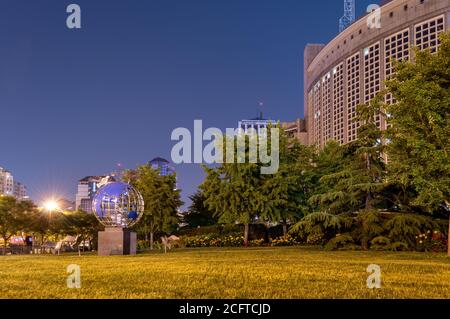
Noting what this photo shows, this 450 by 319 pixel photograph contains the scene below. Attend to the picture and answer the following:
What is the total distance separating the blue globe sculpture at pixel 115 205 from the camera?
2339cm

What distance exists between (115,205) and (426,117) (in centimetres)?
1379

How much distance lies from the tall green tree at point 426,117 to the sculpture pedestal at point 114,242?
40.4 feet

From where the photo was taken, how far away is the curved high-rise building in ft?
231

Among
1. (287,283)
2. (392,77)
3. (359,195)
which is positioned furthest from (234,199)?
(287,283)

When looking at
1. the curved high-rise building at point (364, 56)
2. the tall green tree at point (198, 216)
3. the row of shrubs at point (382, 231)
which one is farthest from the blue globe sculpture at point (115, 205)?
the curved high-rise building at point (364, 56)

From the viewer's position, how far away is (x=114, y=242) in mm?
23031

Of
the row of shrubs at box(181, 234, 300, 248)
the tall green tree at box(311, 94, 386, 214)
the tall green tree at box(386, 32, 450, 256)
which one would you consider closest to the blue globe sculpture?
the tall green tree at box(311, 94, 386, 214)

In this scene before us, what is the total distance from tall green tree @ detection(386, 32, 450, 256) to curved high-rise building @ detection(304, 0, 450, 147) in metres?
41.8

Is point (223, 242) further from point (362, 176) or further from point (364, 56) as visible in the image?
point (364, 56)

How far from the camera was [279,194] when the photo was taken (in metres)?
33.7

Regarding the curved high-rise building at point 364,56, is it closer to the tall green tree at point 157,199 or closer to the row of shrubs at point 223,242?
Result: the row of shrubs at point 223,242

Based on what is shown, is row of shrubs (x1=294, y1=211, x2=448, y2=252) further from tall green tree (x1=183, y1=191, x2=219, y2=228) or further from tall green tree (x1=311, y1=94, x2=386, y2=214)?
tall green tree (x1=183, y1=191, x2=219, y2=228)
